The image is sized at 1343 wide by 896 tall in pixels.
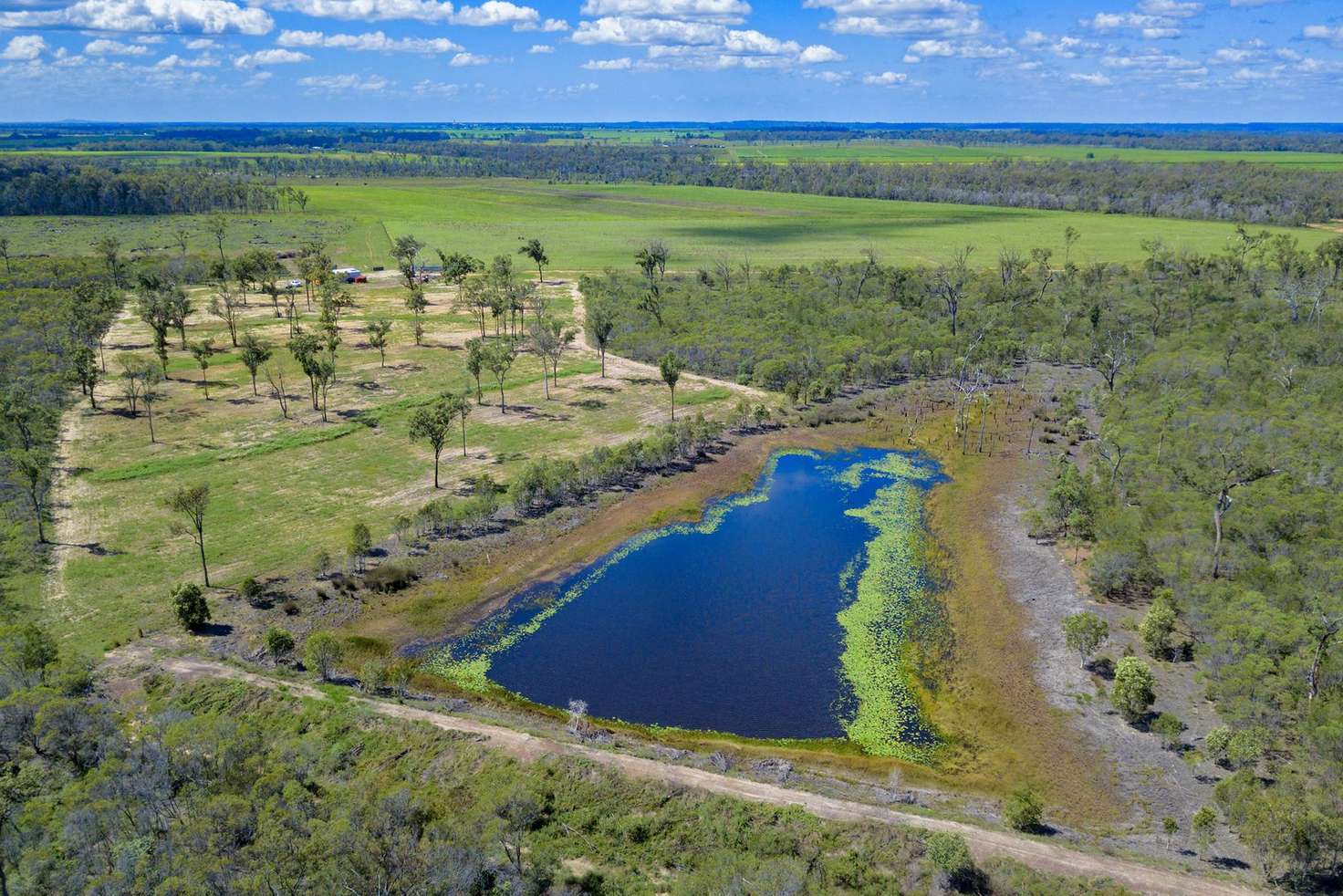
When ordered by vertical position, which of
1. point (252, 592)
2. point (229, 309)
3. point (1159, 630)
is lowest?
point (252, 592)

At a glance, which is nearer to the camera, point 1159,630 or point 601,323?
point 1159,630

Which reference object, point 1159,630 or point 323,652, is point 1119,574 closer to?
point 1159,630

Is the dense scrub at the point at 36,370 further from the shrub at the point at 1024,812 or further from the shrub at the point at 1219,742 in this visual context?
the shrub at the point at 1219,742

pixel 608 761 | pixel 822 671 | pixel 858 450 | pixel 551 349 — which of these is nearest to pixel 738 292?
pixel 551 349

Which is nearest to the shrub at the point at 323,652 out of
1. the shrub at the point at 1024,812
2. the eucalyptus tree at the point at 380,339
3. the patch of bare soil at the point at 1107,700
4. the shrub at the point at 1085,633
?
the shrub at the point at 1024,812

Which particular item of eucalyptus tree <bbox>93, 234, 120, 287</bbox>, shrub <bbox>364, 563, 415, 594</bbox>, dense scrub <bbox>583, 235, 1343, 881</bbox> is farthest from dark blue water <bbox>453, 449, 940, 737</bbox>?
eucalyptus tree <bbox>93, 234, 120, 287</bbox>

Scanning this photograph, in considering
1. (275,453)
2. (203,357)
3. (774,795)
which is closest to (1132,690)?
(774,795)
